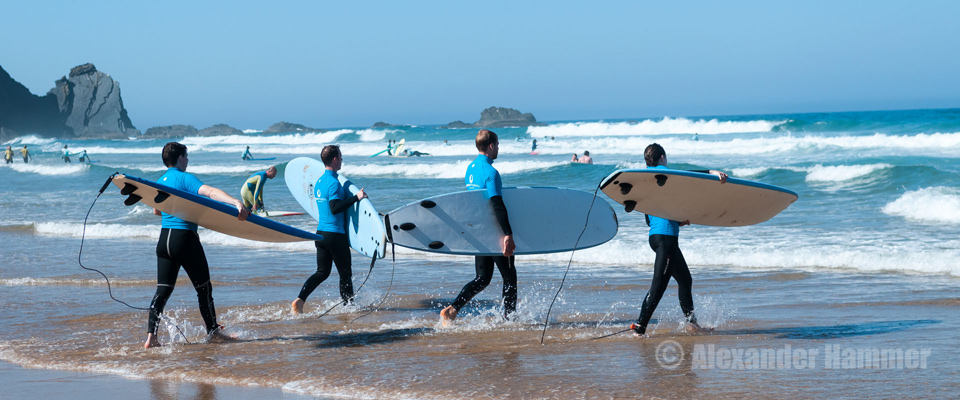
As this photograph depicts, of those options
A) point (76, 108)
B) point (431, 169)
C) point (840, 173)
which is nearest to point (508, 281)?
point (840, 173)

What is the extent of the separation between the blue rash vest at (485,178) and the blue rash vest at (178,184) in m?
1.75

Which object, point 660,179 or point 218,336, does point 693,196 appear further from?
point 218,336

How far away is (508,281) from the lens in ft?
19.3

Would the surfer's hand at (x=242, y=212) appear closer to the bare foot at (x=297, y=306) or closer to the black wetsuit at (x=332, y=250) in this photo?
the black wetsuit at (x=332, y=250)

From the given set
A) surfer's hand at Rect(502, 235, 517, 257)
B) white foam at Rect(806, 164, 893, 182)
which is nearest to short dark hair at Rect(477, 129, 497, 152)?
surfer's hand at Rect(502, 235, 517, 257)

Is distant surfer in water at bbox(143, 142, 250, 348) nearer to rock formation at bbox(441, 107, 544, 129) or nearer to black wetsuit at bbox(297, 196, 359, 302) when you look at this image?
black wetsuit at bbox(297, 196, 359, 302)

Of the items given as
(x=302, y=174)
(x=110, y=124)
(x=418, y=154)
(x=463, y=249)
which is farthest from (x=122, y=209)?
(x=110, y=124)

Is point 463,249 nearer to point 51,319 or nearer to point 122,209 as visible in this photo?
point 51,319

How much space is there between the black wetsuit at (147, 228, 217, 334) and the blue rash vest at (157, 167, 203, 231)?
1.4 inches

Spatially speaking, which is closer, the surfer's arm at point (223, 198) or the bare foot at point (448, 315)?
the surfer's arm at point (223, 198)

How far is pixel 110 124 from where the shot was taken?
115m

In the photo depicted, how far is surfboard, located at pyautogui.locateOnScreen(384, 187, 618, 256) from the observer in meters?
5.74

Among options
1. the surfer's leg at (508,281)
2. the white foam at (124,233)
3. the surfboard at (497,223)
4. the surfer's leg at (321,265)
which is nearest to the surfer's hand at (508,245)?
the surfboard at (497,223)

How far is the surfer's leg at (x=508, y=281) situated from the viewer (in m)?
5.78
